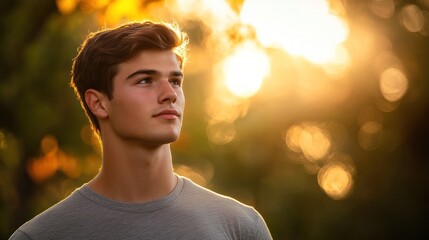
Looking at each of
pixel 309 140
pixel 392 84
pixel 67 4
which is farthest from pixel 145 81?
pixel 309 140

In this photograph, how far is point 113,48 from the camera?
199 inches

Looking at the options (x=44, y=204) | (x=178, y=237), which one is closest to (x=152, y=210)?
(x=178, y=237)

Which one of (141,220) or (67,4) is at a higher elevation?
(67,4)

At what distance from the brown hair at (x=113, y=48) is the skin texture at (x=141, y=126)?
0.13ft

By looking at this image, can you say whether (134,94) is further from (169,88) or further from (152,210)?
(152,210)

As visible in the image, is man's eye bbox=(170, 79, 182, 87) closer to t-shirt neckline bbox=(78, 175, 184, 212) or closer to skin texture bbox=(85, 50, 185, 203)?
skin texture bbox=(85, 50, 185, 203)

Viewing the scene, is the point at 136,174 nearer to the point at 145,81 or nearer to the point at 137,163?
the point at 137,163

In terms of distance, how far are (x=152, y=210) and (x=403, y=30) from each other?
17.3m

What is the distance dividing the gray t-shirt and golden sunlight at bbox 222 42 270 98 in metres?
18.6

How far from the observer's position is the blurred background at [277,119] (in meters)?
16.0

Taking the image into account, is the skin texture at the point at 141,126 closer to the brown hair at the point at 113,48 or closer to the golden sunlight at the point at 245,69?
the brown hair at the point at 113,48

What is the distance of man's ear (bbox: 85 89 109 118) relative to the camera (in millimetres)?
5109

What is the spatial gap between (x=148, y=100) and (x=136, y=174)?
17.0 inches

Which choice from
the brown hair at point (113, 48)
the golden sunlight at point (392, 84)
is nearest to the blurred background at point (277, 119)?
the golden sunlight at point (392, 84)
